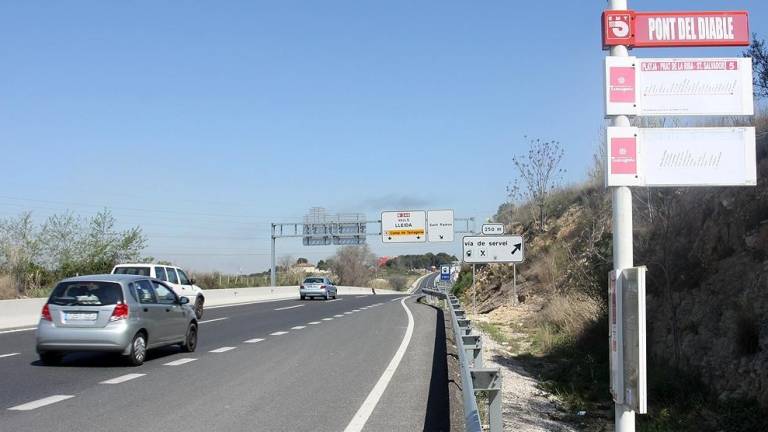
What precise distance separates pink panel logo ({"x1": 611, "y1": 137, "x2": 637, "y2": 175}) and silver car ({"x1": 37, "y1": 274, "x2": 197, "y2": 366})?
10400 millimetres

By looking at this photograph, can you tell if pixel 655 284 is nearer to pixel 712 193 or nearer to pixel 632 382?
pixel 712 193

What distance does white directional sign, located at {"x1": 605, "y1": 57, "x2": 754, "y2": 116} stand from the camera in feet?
17.9

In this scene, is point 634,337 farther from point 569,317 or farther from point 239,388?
point 569,317

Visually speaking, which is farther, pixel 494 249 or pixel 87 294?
pixel 494 249

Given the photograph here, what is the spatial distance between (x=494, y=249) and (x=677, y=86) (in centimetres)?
2357

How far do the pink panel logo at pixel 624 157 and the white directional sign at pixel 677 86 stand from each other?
0.72 ft

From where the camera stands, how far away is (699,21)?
18.1ft

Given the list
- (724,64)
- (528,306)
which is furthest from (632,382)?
(528,306)

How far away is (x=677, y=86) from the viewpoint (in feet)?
18.1

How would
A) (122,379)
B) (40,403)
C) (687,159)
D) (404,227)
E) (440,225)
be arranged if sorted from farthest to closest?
(404,227) → (440,225) → (122,379) → (40,403) → (687,159)

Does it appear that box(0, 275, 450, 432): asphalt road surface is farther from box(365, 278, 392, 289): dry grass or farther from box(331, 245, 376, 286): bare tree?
box(331, 245, 376, 286): bare tree

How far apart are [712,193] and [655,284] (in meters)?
1.74

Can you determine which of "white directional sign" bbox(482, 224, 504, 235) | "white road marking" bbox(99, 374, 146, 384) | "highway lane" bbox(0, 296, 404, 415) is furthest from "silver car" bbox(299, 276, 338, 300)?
"white road marking" bbox(99, 374, 146, 384)

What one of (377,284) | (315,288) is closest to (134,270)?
(315,288)
